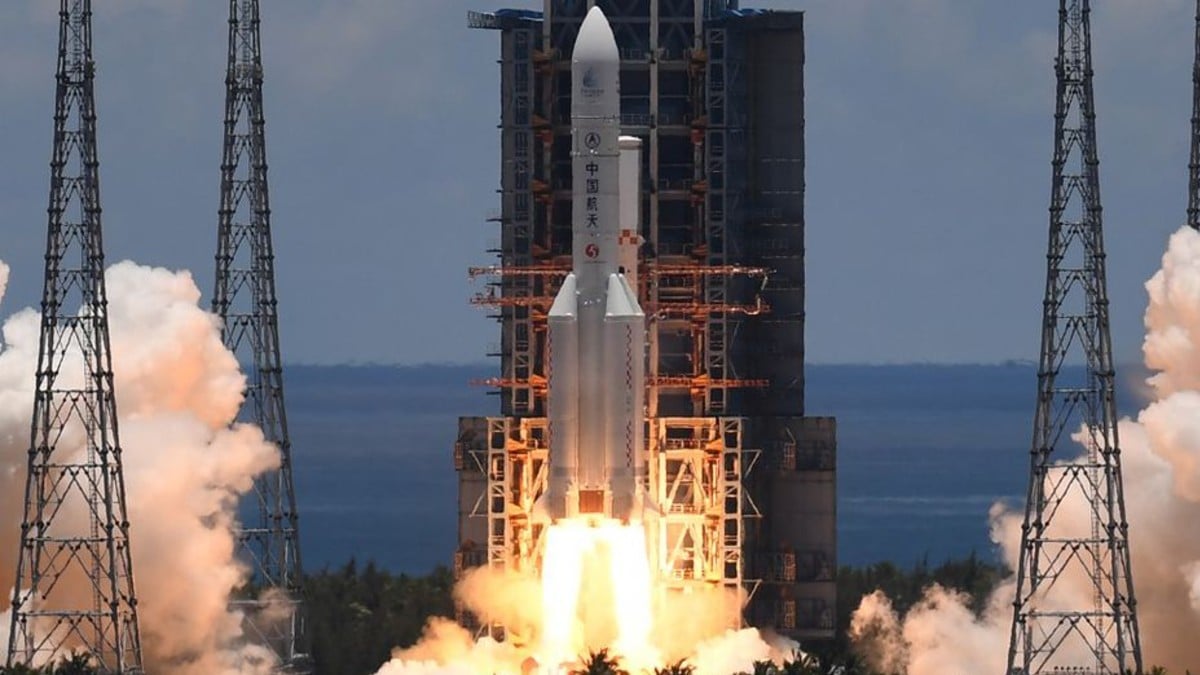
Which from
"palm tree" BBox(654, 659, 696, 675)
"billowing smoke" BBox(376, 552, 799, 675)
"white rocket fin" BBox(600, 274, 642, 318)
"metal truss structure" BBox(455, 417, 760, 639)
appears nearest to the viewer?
"palm tree" BBox(654, 659, 696, 675)

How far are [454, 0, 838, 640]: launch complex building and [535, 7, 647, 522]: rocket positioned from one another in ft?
9.53

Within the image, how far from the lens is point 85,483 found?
275ft

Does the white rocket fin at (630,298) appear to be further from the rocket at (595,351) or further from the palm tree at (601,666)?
the palm tree at (601,666)

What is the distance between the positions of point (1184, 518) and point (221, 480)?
22704 millimetres

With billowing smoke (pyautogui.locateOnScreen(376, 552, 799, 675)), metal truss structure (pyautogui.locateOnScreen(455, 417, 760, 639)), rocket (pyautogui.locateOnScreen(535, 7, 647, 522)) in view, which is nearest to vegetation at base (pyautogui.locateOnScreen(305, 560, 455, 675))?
billowing smoke (pyautogui.locateOnScreen(376, 552, 799, 675))

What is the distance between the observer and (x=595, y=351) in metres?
81.2

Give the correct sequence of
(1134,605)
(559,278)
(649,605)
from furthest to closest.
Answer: (559,278), (649,605), (1134,605)

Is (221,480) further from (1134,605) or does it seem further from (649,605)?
(1134,605)

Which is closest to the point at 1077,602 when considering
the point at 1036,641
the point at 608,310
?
the point at 1036,641

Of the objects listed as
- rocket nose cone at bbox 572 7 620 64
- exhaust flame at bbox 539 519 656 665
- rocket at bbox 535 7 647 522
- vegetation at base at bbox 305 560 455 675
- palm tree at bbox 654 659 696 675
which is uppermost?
rocket nose cone at bbox 572 7 620 64

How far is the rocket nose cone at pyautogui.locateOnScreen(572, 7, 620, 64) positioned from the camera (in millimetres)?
81750

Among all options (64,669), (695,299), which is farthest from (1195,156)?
(64,669)

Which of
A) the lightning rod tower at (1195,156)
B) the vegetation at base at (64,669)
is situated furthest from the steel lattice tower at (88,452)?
the lightning rod tower at (1195,156)

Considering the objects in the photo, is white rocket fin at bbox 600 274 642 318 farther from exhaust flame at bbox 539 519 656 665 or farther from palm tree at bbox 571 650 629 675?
palm tree at bbox 571 650 629 675
